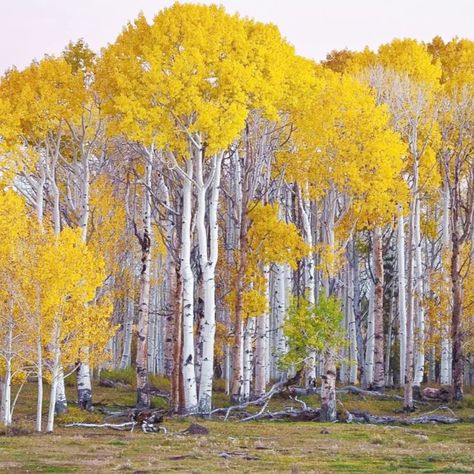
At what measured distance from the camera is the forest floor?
60.3 ft

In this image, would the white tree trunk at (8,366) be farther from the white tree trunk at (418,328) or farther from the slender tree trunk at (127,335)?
the slender tree trunk at (127,335)

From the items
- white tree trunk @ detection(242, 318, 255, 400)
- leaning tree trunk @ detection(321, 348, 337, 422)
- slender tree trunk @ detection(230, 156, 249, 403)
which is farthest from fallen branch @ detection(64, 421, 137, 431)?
white tree trunk @ detection(242, 318, 255, 400)

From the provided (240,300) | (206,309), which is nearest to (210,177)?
(206,309)

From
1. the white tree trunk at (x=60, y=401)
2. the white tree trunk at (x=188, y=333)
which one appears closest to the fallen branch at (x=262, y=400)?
the white tree trunk at (x=188, y=333)

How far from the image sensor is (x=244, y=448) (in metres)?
22.3

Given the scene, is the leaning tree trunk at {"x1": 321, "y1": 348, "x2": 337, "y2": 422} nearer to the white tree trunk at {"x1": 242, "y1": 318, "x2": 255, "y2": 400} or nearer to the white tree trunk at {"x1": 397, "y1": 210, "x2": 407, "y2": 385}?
the white tree trunk at {"x1": 242, "y1": 318, "x2": 255, "y2": 400}

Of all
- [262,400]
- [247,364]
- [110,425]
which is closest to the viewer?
[110,425]

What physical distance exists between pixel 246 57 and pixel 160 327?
3260cm

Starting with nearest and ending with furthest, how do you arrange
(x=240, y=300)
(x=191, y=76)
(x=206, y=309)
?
(x=206, y=309) < (x=191, y=76) < (x=240, y=300)

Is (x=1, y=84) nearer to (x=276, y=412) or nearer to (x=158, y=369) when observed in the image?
(x=276, y=412)

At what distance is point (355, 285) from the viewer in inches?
1885

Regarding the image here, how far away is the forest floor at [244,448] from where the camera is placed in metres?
18.4

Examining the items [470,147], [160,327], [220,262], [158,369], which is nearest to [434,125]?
[470,147]

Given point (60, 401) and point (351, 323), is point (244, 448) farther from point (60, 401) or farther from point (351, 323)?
point (351, 323)
